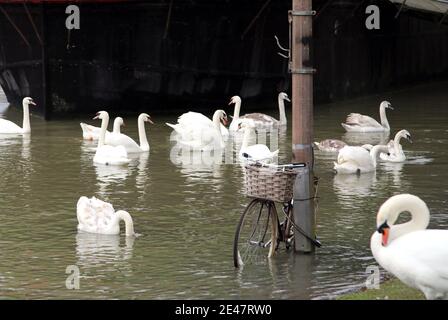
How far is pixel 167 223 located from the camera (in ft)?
44.5

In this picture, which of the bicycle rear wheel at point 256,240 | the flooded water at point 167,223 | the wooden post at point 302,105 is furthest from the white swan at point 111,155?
the wooden post at point 302,105

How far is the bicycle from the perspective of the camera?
436 inches

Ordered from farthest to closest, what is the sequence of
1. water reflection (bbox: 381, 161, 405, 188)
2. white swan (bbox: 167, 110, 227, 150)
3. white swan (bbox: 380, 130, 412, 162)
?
white swan (bbox: 167, 110, 227, 150), white swan (bbox: 380, 130, 412, 162), water reflection (bbox: 381, 161, 405, 188)

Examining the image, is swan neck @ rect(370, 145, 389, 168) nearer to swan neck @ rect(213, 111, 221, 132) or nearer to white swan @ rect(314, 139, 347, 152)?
white swan @ rect(314, 139, 347, 152)

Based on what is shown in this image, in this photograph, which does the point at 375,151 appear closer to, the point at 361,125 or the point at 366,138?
the point at 366,138

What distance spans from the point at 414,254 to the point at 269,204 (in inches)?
115

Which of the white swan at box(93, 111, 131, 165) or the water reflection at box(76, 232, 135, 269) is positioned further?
the white swan at box(93, 111, 131, 165)

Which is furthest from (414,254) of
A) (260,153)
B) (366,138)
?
(366,138)

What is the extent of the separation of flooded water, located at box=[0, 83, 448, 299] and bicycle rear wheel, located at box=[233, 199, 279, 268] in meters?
0.14

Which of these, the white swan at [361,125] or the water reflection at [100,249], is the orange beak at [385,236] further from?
the white swan at [361,125]

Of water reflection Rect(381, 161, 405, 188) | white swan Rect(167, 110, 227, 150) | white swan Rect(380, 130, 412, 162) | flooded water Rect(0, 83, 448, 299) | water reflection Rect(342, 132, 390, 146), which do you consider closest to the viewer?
flooded water Rect(0, 83, 448, 299)

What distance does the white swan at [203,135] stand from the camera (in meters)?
20.8

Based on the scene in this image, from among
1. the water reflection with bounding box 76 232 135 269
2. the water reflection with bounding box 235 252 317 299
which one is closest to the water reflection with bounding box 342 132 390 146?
the water reflection with bounding box 76 232 135 269

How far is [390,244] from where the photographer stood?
350 inches
